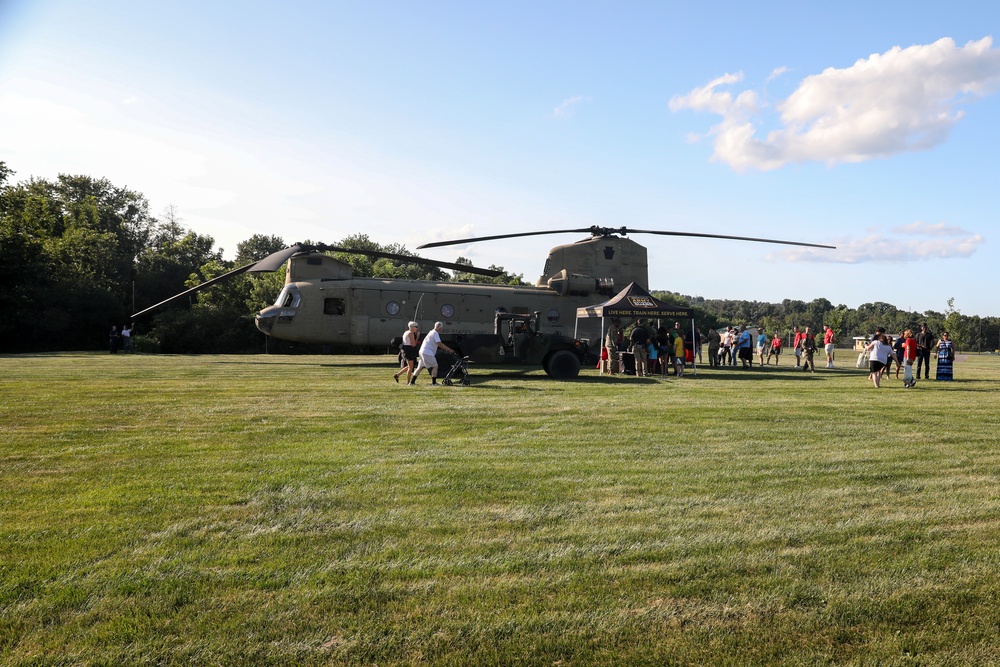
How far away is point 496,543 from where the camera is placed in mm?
4598

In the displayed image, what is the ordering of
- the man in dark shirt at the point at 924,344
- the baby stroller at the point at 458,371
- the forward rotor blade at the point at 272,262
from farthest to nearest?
the forward rotor blade at the point at 272,262, the man in dark shirt at the point at 924,344, the baby stroller at the point at 458,371

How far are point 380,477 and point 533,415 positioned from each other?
4.54 metres

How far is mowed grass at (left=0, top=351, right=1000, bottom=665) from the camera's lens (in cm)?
333

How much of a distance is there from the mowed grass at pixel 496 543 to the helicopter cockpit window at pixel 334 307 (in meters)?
13.1

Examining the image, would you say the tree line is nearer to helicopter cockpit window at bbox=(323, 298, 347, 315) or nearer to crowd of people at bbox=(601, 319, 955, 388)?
crowd of people at bbox=(601, 319, 955, 388)

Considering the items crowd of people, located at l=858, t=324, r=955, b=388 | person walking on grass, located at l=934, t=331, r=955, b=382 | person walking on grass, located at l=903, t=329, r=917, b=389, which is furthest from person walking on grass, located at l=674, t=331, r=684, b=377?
person walking on grass, located at l=934, t=331, r=955, b=382

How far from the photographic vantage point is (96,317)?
42719 millimetres

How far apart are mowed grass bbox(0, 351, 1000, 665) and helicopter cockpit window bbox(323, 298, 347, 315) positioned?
1307cm

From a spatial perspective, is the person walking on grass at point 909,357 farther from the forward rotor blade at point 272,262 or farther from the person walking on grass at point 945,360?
the forward rotor blade at point 272,262

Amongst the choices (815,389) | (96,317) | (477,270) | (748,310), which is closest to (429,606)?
(815,389)

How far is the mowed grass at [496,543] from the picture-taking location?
131 inches

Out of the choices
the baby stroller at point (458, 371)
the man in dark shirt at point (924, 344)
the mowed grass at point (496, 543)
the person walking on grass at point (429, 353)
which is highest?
the man in dark shirt at point (924, 344)

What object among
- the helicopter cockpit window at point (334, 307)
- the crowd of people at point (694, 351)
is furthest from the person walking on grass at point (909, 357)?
the helicopter cockpit window at point (334, 307)

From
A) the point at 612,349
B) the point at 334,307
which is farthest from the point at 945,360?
the point at 334,307
